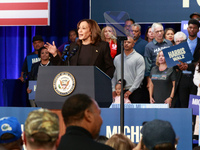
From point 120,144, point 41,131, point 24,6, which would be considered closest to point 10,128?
point 41,131

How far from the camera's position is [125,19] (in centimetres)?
460

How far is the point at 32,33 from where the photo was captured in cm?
1053

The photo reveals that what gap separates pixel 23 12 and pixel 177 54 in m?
3.83

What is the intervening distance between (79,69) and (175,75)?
355 centimetres

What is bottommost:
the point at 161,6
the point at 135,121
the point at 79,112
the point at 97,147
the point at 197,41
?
the point at 135,121

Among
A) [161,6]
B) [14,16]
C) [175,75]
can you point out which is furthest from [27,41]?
[175,75]

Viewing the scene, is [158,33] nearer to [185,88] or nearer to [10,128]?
[185,88]

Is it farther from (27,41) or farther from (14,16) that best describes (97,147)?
(27,41)

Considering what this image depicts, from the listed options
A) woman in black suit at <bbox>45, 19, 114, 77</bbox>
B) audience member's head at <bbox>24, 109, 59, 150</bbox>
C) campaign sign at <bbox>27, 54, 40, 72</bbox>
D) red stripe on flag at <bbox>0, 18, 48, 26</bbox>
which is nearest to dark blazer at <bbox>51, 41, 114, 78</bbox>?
woman in black suit at <bbox>45, 19, 114, 77</bbox>

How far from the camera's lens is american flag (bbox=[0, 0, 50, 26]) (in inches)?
349

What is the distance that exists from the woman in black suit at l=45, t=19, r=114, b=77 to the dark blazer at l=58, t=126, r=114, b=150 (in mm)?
2242

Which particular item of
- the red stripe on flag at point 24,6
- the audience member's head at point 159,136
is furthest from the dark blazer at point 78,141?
the red stripe on flag at point 24,6

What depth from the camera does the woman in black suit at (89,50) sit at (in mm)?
4281

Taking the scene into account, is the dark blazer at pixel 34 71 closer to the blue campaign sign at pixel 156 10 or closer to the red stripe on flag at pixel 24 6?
the red stripe on flag at pixel 24 6
